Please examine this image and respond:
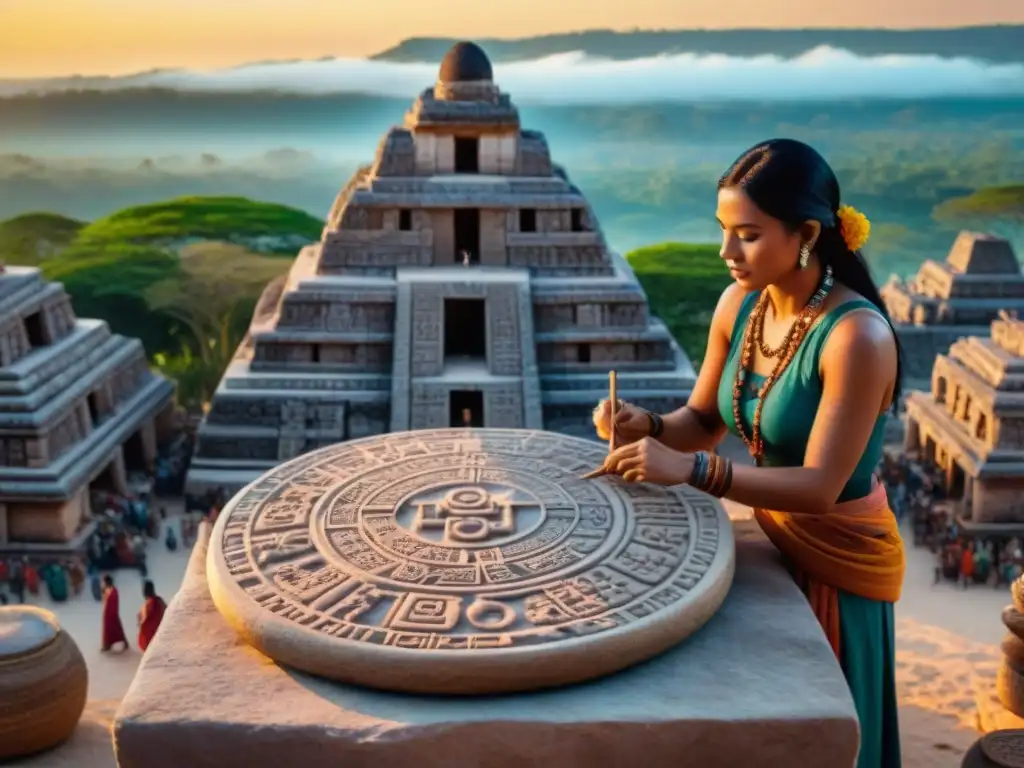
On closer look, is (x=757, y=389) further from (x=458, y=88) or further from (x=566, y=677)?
(x=458, y=88)

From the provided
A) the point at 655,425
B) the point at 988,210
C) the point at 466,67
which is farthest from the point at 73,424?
the point at 988,210

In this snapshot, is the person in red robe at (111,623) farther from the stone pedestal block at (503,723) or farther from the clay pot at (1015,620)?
the clay pot at (1015,620)

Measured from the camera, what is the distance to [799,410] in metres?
4.00

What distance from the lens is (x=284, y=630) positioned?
3.61 metres

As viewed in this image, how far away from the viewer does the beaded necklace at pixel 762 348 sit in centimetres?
400

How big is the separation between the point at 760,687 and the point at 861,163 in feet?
154

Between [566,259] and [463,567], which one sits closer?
[463,567]

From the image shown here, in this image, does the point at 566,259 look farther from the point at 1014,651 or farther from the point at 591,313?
the point at 1014,651

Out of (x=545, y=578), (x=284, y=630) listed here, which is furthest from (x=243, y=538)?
(x=545, y=578)

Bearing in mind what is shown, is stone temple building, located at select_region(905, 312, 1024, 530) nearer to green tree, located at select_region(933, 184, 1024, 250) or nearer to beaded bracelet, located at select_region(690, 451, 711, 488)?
beaded bracelet, located at select_region(690, 451, 711, 488)

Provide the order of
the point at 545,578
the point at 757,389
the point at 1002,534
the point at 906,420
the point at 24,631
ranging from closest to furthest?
the point at 545,578
the point at 757,389
the point at 24,631
the point at 1002,534
the point at 906,420

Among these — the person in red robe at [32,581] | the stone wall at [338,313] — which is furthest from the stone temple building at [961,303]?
the person in red robe at [32,581]

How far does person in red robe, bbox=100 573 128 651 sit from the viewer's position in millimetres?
11211

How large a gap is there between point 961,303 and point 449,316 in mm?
10046
